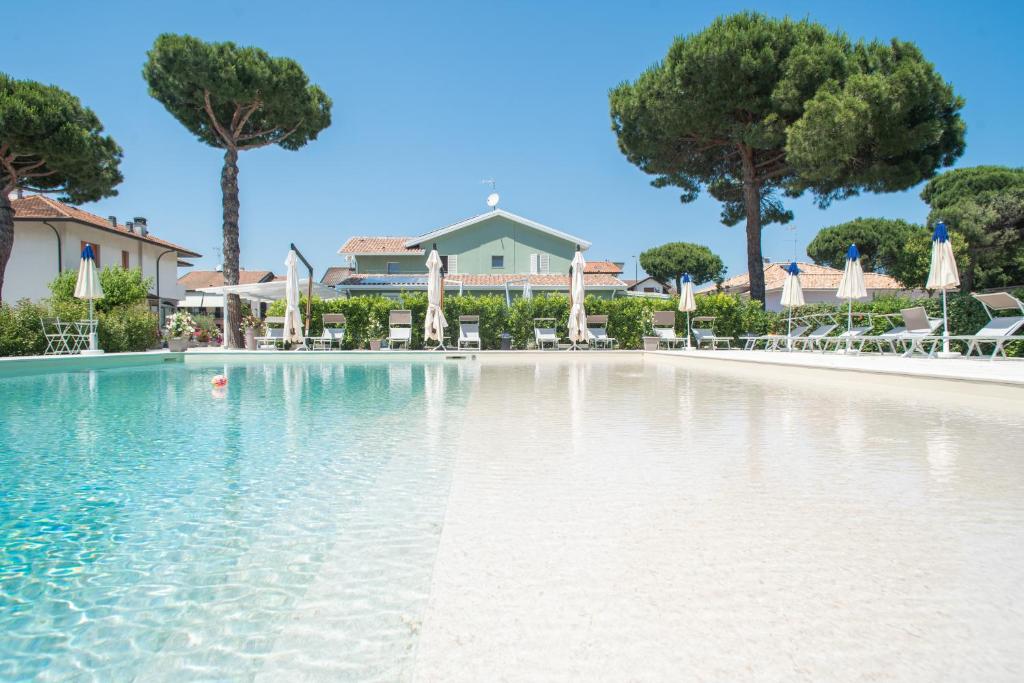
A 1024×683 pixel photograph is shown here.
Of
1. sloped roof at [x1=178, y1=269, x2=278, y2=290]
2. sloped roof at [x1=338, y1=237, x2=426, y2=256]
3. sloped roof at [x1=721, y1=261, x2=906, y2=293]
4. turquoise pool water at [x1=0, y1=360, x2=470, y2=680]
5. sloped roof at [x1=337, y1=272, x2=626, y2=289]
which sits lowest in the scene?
turquoise pool water at [x1=0, y1=360, x2=470, y2=680]

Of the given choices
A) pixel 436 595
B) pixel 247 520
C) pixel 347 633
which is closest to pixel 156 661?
pixel 347 633

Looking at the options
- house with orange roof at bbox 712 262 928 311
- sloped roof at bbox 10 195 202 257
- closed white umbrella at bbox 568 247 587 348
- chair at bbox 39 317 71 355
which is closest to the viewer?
chair at bbox 39 317 71 355

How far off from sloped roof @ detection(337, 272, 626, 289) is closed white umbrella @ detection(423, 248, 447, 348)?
10.4m

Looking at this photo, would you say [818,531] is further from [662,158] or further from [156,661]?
[662,158]

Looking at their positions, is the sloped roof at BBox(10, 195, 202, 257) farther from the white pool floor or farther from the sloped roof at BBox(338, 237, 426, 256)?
the white pool floor

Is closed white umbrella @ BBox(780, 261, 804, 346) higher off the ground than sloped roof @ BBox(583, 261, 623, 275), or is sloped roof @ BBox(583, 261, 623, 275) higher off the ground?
sloped roof @ BBox(583, 261, 623, 275)

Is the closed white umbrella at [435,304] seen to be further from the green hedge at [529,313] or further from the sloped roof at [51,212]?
the sloped roof at [51,212]

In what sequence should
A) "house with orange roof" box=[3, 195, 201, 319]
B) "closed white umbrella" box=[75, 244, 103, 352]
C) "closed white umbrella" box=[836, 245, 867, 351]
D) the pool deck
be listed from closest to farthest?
the pool deck < "closed white umbrella" box=[836, 245, 867, 351] < "closed white umbrella" box=[75, 244, 103, 352] < "house with orange roof" box=[3, 195, 201, 319]

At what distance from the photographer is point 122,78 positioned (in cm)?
2097

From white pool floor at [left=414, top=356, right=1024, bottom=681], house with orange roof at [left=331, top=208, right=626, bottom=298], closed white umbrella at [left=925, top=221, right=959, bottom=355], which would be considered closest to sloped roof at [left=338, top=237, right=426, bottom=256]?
house with orange roof at [left=331, top=208, right=626, bottom=298]

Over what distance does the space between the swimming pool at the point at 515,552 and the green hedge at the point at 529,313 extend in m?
14.5

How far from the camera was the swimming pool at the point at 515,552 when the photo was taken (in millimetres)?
1519

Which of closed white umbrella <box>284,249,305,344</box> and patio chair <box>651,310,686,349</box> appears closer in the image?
closed white umbrella <box>284,249,305,344</box>

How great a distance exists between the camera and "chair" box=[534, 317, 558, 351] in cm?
1920
